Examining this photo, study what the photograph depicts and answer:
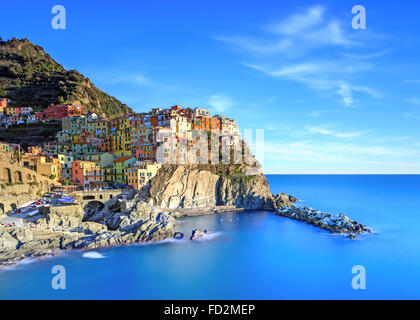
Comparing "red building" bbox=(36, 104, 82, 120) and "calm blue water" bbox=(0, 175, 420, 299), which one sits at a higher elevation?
"red building" bbox=(36, 104, 82, 120)

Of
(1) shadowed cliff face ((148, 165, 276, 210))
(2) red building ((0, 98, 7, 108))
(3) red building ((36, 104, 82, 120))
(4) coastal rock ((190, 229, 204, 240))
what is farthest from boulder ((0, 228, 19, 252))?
(2) red building ((0, 98, 7, 108))

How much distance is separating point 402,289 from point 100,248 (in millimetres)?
23638

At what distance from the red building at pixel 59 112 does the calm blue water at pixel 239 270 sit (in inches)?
1631

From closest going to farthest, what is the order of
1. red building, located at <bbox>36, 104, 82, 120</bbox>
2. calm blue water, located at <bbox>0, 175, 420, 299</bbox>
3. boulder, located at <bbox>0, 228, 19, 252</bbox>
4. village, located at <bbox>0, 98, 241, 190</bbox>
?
calm blue water, located at <bbox>0, 175, 420, 299</bbox>
boulder, located at <bbox>0, 228, 19, 252</bbox>
village, located at <bbox>0, 98, 241, 190</bbox>
red building, located at <bbox>36, 104, 82, 120</bbox>

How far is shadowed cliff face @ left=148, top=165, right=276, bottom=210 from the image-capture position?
42812mm

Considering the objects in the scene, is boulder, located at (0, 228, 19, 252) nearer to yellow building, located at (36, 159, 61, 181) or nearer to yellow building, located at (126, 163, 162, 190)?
yellow building, located at (36, 159, 61, 181)

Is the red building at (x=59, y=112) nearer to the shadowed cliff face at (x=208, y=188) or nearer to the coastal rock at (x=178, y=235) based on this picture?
the shadowed cliff face at (x=208, y=188)

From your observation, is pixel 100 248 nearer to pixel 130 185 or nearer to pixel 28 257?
pixel 28 257

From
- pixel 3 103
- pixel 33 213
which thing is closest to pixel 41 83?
pixel 3 103

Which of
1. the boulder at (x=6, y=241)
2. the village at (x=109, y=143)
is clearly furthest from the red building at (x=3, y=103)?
the boulder at (x=6, y=241)

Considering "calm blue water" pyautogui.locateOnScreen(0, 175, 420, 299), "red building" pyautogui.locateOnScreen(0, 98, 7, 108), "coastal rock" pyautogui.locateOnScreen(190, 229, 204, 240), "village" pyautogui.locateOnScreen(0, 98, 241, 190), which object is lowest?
"calm blue water" pyautogui.locateOnScreen(0, 175, 420, 299)

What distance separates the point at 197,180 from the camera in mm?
46531

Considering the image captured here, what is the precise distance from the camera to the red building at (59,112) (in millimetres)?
60500
